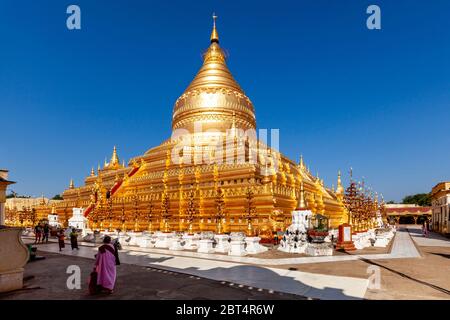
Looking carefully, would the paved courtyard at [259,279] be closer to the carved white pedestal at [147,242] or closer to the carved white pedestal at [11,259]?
the carved white pedestal at [11,259]

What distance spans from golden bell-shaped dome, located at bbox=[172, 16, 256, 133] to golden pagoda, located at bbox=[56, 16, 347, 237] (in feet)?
0.44

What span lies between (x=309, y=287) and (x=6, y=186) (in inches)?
800

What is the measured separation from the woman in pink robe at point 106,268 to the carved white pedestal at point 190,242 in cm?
1252

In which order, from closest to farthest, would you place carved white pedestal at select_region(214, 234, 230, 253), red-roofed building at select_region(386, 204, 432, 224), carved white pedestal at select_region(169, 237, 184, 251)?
carved white pedestal at select_region(214, 234, 230, 253) → carved white pedestal at select_region(169, 237, 184, 251) → red-roofed building at select_region(386, 204, 432, 224)

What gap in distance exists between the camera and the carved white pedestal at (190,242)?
842 inches

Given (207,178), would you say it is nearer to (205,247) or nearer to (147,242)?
(147,242)

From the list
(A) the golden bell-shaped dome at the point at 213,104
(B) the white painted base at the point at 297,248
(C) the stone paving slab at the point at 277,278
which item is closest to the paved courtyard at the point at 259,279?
(C) the stone paving slab at the point at 277,278

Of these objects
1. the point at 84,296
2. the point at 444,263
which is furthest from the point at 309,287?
the point at 444,263

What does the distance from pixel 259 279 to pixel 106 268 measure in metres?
4.92

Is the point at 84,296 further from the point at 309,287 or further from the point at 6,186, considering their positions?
the point at 6,186

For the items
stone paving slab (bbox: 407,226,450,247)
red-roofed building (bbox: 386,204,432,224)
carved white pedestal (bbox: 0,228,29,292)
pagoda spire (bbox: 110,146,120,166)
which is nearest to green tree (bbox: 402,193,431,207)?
red-roofed building (bbox: 386,204,432,224)

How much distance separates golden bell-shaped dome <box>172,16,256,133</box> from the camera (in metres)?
42.7

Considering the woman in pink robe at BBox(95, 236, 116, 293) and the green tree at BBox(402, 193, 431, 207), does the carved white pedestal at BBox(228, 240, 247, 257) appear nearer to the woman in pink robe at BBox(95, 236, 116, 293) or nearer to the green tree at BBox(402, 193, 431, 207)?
the woman in pink robe at BBox(95, 236, 116, 293)

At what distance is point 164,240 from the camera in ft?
73.2
